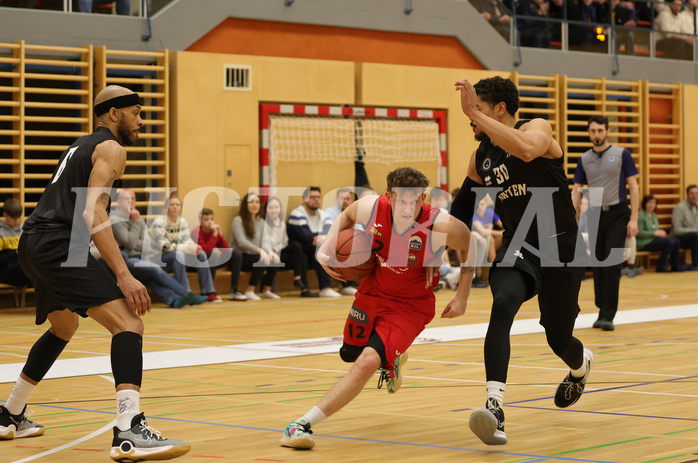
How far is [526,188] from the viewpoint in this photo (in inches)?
187

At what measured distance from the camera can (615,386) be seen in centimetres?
605

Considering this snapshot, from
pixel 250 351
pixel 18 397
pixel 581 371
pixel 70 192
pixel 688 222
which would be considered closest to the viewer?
pixel 70 192

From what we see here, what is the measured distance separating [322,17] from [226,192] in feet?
10.5

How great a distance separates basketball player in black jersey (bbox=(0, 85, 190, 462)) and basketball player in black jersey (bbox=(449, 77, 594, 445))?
1.56 m

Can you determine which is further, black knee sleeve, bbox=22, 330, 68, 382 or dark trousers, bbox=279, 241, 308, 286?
dark trousers, bbox=279, 241, 308, 286

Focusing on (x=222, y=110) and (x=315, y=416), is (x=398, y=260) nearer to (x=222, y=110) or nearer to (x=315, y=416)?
(x=315, y=416)

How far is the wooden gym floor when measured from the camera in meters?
4.36

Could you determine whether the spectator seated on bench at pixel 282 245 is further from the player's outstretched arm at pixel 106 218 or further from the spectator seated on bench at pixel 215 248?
the player's outstretched arm at pixel 106 218

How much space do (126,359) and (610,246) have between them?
5.62 m

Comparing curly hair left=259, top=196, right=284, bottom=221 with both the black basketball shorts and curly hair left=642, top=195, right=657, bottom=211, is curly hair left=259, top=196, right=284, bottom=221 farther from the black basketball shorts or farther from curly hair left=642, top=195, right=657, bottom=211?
the black basketball shorts

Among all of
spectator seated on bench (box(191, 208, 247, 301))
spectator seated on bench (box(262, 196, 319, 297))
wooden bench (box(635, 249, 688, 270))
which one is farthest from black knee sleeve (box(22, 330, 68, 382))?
wooden bench (box(635, 249, 688, 270))

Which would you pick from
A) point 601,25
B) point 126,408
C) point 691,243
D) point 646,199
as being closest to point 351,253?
point 126,408

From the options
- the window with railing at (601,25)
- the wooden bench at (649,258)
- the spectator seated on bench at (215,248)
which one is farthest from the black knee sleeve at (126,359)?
the wooden bench at (649,258)

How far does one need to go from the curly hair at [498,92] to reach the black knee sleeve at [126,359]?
79.4 inches
